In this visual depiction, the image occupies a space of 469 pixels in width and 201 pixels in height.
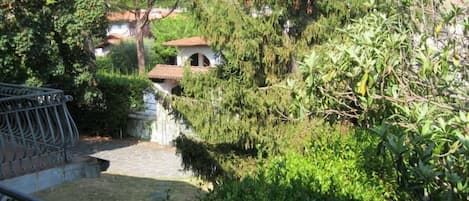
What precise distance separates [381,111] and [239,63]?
Result: 4.06 m

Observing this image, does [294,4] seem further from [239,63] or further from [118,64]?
[118,64]

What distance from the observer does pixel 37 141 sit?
6508 millimetres

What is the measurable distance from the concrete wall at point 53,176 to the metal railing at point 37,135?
3.5 inches

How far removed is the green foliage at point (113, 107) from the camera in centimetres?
1551

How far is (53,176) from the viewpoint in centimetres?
614

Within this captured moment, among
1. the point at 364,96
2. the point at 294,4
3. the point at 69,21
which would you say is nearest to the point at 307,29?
the point at 294,4

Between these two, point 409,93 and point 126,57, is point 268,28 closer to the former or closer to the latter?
point 409,93

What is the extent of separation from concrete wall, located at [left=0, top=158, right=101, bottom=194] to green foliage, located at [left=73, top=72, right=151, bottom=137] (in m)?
8.86

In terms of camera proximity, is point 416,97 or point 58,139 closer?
point 416,97

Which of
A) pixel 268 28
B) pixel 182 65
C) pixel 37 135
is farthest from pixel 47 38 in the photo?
pixel 268 28

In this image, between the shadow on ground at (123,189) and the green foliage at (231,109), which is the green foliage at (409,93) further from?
the shadow on ground at (123,189)

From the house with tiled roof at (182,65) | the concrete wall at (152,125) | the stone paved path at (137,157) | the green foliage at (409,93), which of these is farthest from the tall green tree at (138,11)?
the green foliage at (409,93)

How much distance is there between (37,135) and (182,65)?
265cm

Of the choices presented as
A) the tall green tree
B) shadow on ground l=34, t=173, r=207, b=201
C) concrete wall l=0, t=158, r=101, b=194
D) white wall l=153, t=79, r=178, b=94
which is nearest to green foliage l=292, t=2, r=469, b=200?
concrete wall l=0, t=158, r=101, b=194
